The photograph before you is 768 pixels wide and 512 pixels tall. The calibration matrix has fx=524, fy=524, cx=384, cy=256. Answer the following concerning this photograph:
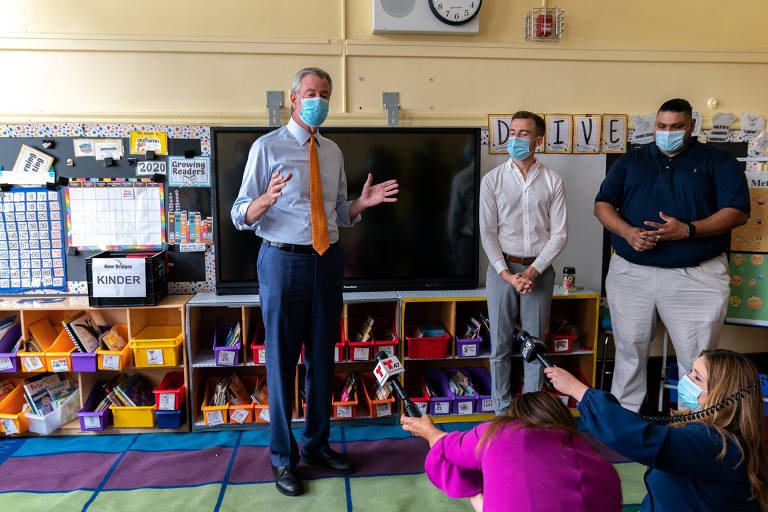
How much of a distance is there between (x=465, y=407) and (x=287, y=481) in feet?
3.77

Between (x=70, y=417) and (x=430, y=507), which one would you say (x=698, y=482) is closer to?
(x=430, y=507)

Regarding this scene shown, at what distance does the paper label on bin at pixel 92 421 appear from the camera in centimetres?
280

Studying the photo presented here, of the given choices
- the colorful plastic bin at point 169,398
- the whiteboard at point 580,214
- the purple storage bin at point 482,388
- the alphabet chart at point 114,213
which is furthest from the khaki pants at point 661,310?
the alphabet chart at point 114,213

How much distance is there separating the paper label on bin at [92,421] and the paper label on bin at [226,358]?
69 cm

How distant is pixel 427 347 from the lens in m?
2.97

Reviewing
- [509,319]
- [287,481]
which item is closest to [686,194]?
[509,319]

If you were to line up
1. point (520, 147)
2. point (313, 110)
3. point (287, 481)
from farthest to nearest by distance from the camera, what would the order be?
point (520, 147)
point (287, 481)
point (313, 110)

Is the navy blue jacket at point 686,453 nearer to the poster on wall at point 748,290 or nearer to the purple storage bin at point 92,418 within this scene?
the poster on wall at point 748,290

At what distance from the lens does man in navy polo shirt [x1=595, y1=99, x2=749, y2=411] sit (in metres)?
2.55

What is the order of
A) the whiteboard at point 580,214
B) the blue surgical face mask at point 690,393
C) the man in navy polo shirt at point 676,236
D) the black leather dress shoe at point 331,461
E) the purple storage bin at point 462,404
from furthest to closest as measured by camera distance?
the whiteboard at point 580,214
the purple storage bin at point 462,404
the man in navy polo shirt at point 676,236
the black leather dress shoe at point 331,461
the blue surgical face mask at point 690,393

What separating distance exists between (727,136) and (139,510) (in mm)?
3938

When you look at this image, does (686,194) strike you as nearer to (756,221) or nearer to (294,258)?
(756,221)

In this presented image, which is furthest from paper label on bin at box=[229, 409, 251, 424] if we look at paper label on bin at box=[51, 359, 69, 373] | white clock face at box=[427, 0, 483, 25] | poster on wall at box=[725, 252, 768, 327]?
poster on wall at box=[725, 252, 768, 327]

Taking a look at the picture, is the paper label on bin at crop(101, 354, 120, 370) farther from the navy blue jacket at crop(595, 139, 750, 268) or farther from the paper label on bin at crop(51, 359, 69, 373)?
the navy blue jacket at crop(595, 139, 750, 268)
